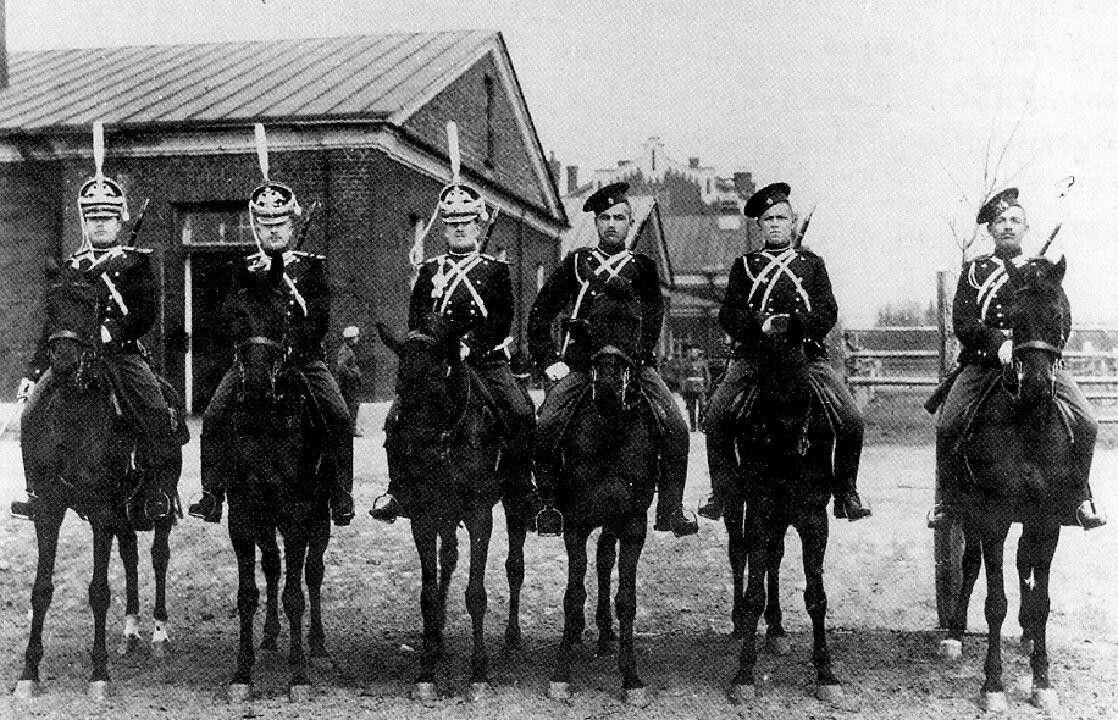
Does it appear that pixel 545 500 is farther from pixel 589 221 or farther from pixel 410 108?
pixel 589 221

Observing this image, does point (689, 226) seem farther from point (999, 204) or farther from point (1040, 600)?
point (1040, 600)

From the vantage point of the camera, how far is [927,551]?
867 centimetres

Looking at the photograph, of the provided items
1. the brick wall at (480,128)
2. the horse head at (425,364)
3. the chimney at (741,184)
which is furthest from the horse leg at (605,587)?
the brick wall at (480,128)

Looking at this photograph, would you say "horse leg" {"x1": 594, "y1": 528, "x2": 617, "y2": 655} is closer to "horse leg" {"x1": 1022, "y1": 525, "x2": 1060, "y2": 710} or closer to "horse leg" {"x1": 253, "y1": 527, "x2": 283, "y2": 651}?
"horse leg" {"x1": 253, "y1": 527, "x2": 283, "y2": 651}

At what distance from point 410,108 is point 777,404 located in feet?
31.3

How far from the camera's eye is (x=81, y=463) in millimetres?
5383

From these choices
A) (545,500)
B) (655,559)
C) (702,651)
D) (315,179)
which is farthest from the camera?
(315,179)

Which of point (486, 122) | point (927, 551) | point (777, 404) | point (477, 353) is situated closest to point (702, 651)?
point (777, 404)

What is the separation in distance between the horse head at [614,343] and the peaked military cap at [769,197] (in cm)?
115

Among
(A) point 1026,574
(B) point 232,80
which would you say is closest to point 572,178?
(B) point 232,80

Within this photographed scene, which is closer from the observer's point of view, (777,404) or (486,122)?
(777,404)

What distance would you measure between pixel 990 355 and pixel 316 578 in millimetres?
4104

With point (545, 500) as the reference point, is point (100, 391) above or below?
above

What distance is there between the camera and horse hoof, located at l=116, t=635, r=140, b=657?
608 cm
